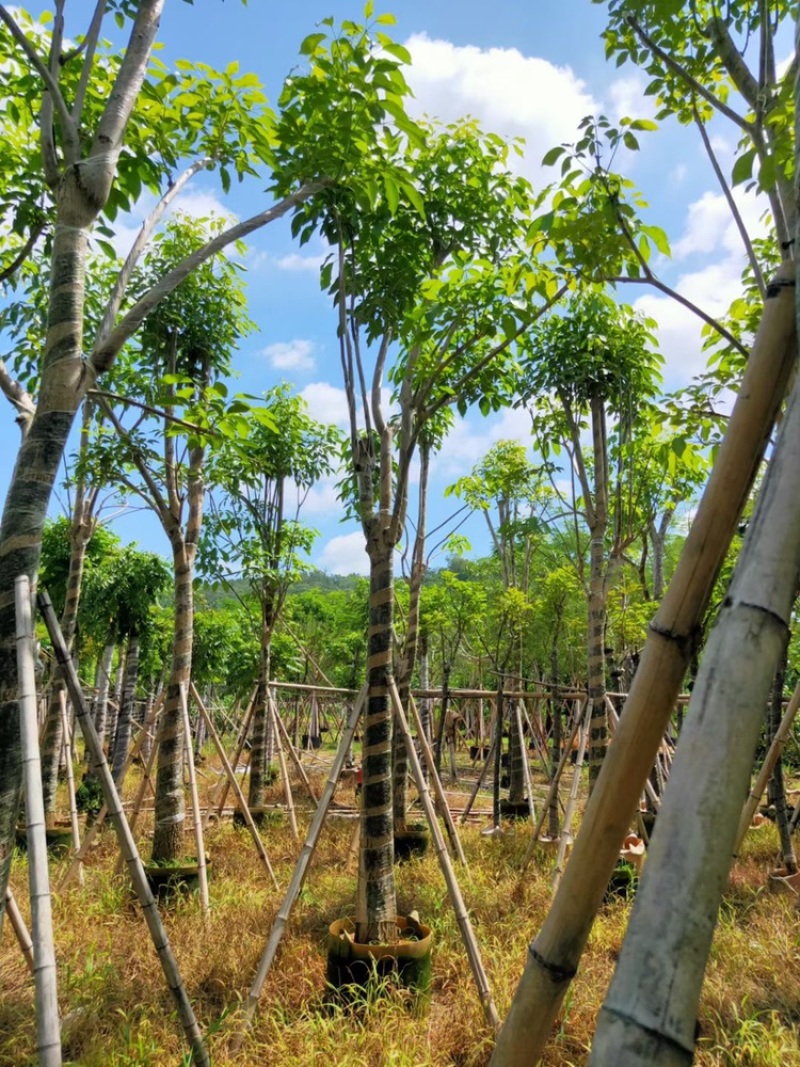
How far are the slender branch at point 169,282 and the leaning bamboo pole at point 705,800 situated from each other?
235cm

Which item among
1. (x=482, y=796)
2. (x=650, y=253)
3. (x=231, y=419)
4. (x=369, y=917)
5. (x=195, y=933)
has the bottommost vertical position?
(x=482, y=796)

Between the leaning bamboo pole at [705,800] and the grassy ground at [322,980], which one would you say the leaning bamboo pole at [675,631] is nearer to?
the leaning bamboo pole at [705,800]

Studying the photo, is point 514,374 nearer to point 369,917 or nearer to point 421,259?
point 421,259

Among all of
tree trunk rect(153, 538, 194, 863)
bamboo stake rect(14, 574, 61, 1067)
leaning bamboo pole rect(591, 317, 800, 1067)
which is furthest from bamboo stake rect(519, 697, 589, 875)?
leaning bamboo pole rect(591, 317, 800, 1067)

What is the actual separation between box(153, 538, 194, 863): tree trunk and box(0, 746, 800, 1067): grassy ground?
44 centimetres

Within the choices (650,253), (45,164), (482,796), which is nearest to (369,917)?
(650,253)

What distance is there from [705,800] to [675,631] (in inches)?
10.5

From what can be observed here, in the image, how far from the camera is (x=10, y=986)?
3643 mm

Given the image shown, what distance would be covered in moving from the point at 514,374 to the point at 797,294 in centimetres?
570

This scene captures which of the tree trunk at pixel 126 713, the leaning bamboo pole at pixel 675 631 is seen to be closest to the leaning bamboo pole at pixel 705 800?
the leaning bamboo pole at pixel 675 631

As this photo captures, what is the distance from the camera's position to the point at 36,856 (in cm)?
212

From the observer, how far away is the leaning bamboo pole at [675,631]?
32.3 inches

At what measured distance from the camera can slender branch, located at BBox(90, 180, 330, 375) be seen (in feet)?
8.27

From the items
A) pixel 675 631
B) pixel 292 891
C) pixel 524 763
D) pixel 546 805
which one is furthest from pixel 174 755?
pixel 675 631
